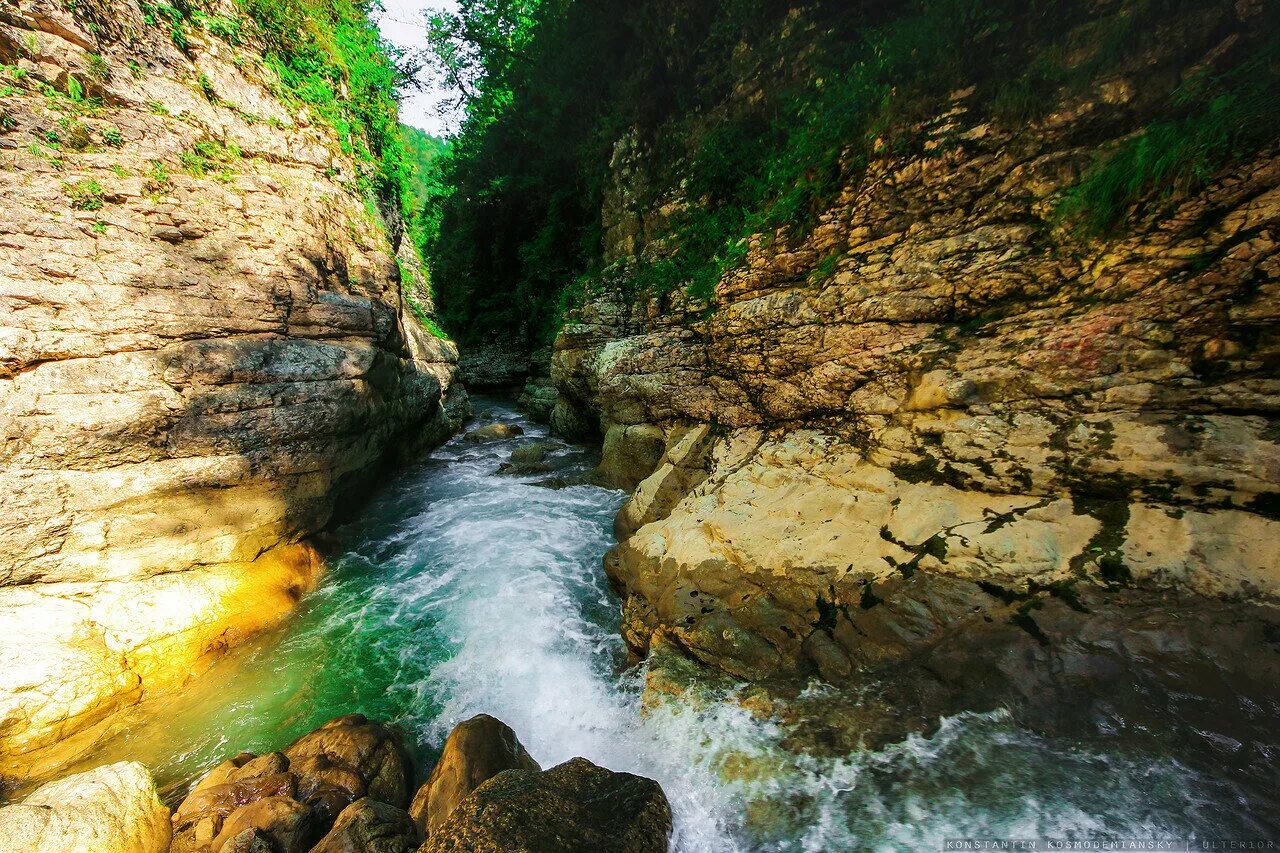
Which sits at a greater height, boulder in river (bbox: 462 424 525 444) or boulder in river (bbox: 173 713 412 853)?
boulder in river (bbox: 462 424 525 444)

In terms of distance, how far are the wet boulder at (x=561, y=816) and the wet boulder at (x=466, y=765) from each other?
1.42 feet

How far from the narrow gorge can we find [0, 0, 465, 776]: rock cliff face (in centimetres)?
4

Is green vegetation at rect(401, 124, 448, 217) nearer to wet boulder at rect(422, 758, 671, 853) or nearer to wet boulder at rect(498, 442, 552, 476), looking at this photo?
wet boulder at rect(498, 442, 552, 476)

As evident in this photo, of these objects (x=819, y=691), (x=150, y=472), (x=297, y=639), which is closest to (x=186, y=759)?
(x=297, y=639)

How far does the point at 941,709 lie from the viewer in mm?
3312

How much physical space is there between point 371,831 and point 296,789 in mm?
1029

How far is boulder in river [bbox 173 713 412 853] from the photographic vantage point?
3.09 m

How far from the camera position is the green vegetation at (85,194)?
18.0 ft

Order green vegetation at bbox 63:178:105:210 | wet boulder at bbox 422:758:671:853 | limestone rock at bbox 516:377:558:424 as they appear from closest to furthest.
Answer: wet boulder at bbox 422:758:671:853
green vegetation at bbox 63:178:105:210
limestone rock at bbox 516:377:558:424

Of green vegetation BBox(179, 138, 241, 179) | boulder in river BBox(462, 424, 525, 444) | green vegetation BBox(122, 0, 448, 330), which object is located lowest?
boulder in river BBox(462, 424, 525, 444)

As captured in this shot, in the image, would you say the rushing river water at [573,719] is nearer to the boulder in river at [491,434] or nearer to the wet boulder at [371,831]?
the wet boulder at [371,831]

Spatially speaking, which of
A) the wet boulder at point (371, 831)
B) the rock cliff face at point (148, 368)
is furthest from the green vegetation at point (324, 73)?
the wet boulder at point (371, 831)

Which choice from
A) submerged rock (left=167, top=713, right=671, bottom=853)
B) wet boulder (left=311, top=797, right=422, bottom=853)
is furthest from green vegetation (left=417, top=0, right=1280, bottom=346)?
wet boulder (left=311, top=797, right=422, bottom=853)

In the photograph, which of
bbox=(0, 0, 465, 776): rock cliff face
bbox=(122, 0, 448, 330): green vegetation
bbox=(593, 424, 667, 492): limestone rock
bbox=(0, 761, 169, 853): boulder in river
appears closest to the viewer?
bbox=(0, 761, 169, 853): boulder in river
